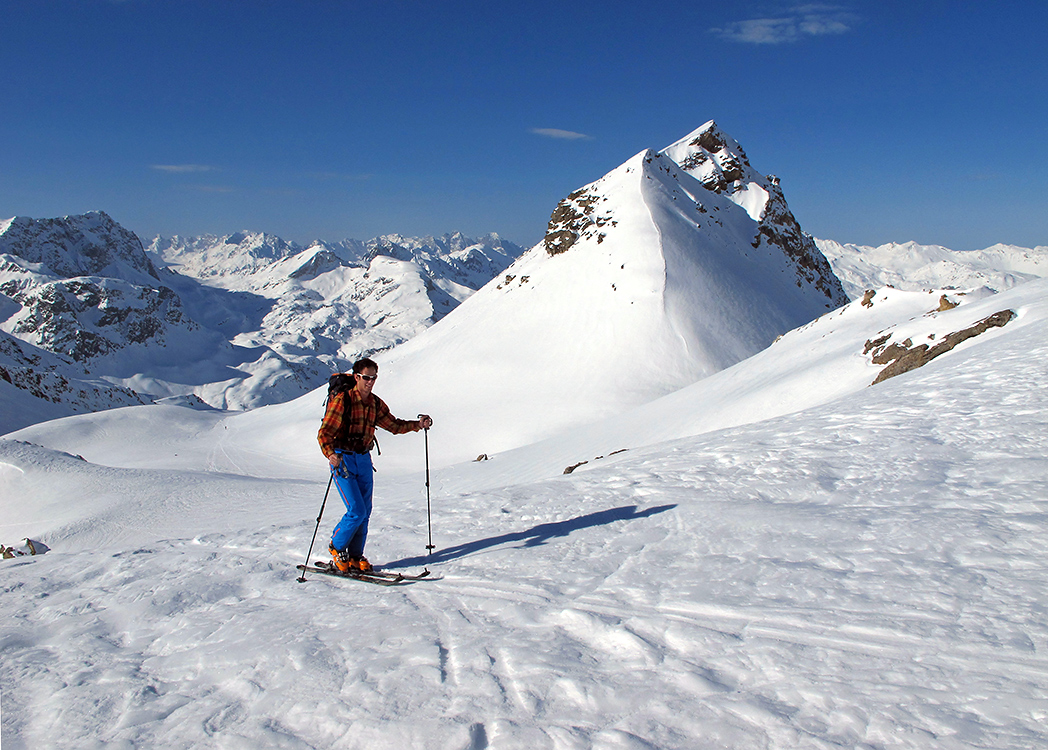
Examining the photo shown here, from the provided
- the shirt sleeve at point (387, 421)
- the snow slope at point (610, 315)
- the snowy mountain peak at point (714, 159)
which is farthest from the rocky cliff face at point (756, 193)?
the shirt sleeve at point (387, 421)

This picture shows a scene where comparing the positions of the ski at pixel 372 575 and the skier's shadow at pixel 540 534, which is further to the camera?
the skier's shadow at pixel 540 534

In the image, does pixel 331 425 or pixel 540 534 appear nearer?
pixel 331 425

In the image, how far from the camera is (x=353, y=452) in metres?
6.29

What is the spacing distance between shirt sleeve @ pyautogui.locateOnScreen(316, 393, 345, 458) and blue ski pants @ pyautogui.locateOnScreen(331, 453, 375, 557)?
16 centimetres

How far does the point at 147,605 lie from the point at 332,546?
1.66 m

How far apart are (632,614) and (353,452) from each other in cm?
329

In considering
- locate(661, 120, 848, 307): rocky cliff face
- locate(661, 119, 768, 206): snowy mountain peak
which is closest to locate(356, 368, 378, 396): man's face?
locate(661, 120, 848, 307): rocky cliff face

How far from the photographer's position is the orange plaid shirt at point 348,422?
6.12 m

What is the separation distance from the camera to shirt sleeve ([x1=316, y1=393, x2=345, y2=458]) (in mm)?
6074

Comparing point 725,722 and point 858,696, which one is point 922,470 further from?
point 725,722

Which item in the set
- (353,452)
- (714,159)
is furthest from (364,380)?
(714,159)

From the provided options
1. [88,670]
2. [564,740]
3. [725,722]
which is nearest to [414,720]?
[564,740]

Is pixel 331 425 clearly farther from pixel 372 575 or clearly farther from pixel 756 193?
pixel 756 193

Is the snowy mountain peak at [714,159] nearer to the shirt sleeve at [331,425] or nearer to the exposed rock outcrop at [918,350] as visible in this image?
the exposed rock outcrop at [918,350]
